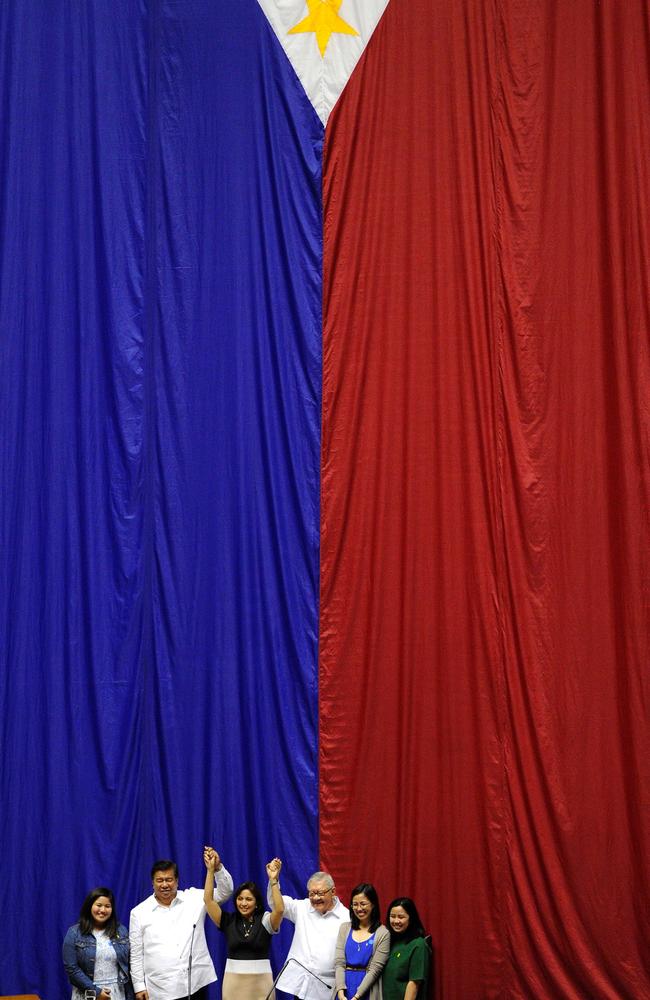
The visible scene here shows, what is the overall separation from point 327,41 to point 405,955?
201 inches

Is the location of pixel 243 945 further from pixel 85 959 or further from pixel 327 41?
pixel 327 41

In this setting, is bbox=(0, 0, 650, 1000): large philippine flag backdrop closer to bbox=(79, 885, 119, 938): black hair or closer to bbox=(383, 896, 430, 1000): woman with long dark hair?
bbox=(79, 885, 119, 938): black hair

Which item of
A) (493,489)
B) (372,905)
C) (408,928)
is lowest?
(408,928)

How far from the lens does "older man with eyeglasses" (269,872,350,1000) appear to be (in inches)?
234

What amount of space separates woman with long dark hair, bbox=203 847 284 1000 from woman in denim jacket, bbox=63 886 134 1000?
535 mm

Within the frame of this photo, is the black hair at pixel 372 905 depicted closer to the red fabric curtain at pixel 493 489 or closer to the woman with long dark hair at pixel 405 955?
the woman with long dark hair at pixel 405 955

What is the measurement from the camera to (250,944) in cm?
597

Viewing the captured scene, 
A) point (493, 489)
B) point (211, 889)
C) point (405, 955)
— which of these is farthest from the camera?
point (493, 489)

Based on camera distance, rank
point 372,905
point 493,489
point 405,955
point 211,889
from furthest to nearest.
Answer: point 493,489, point 211,889, point 372,905, point 405,955

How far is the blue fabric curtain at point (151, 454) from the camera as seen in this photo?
6.96 m

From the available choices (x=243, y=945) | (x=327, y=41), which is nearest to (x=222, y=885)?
(x=243, y=945)

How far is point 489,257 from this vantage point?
7125mm

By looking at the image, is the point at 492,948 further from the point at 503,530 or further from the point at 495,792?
the point at 503,530

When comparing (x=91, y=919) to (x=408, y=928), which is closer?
(x=408, y=928)
